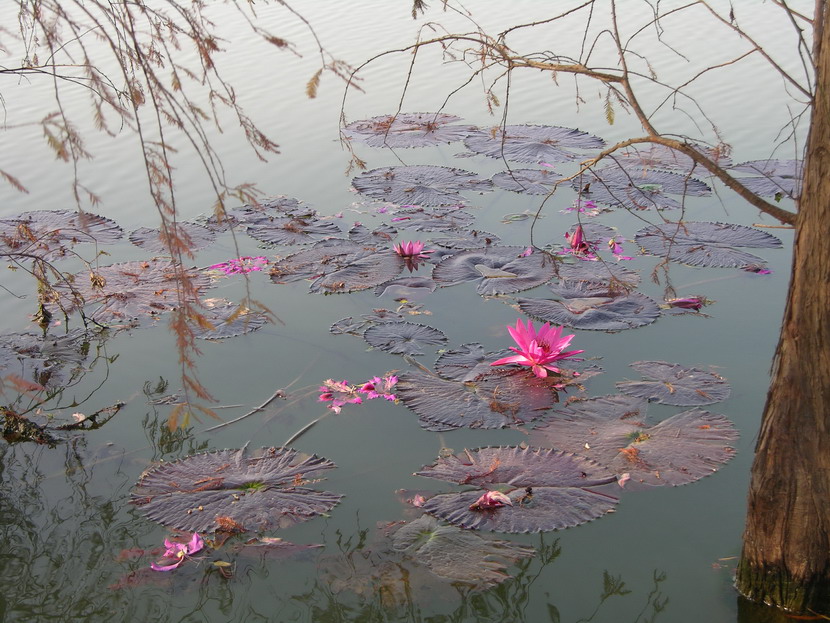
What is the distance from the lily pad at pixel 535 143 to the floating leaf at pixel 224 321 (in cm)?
207

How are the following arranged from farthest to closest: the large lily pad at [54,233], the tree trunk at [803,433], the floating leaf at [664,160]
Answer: the floating leaf at [664,160], the large lily pad at [54,233], the tree trunk at [803,433]

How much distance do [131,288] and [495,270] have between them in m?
1.59

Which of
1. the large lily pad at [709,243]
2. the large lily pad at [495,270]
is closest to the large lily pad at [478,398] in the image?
the large lily pad at [495,270]

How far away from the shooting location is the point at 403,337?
3.15m

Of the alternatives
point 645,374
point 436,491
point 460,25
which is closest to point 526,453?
point 436,491

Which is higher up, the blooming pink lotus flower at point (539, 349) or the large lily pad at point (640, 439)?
the blooming pink lotus flower at point (539, 349)

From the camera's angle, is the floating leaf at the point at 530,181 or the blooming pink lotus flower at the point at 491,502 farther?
the floating leaf at the point at 530,181

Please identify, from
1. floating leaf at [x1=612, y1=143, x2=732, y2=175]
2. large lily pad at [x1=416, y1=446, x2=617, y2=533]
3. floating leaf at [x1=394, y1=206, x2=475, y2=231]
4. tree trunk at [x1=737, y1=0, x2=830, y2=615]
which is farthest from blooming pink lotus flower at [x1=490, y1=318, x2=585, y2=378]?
A: floating leaf at [x1=612, y1=143, x2=732, y2=175]

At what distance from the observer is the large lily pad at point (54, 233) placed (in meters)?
4.04

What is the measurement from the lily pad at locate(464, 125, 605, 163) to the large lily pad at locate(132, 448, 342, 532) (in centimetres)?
289

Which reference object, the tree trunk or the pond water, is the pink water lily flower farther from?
the tree trunk

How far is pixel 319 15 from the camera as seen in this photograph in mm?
8680

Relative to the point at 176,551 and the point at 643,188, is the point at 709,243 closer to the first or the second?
the point at 643,188

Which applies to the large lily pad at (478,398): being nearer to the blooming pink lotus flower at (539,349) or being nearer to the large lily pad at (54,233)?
the blooming pink lotus flower at (539,349)
